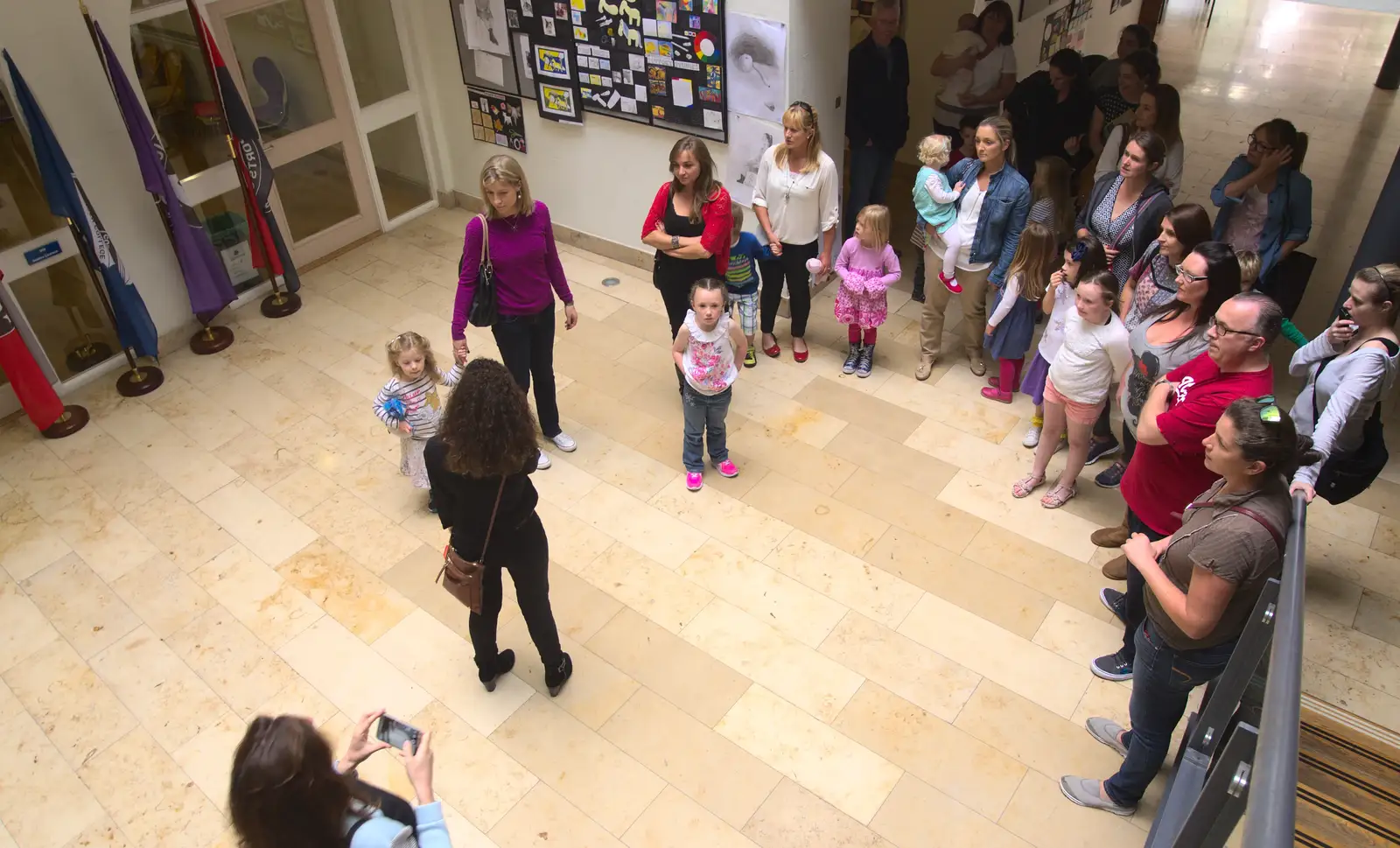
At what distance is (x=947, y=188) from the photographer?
530cm

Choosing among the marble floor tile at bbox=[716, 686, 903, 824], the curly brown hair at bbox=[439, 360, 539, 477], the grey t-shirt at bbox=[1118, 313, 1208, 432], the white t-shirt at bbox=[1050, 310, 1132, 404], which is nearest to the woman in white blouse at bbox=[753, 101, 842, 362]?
the white t-shirt at bbox=[1050, 310, 1132, 404]

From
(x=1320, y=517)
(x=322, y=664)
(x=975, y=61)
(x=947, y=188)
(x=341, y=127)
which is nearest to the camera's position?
(x=322, y=664)

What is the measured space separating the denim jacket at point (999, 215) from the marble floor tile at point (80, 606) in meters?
4.67

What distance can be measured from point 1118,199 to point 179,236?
5.56 m

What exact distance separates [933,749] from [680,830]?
103 cm

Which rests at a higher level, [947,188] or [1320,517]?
[947,188]

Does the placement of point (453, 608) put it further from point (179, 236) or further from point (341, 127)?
point (341, 127)

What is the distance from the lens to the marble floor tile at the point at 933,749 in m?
3.49

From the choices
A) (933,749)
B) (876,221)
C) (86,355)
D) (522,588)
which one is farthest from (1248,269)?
(86,355)

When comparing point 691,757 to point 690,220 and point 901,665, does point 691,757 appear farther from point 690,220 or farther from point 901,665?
point 690,220

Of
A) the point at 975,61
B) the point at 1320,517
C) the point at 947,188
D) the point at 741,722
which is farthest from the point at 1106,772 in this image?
the point at 975,61

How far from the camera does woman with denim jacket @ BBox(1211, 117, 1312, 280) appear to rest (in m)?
4.87

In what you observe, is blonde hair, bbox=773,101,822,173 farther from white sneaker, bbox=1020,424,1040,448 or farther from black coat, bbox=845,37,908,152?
white sneaker, bbox=1020,424,1040,448

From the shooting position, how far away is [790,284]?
5.72m
